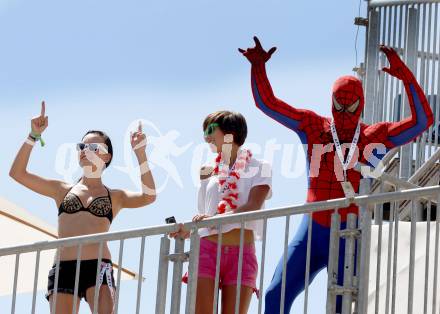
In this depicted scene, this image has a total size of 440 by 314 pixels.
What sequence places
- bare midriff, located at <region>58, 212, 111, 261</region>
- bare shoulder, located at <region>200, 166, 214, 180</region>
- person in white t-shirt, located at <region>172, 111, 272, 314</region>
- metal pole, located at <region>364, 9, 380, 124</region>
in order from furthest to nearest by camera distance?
metal pole, located at <region>364, 9, 380, 124</region> → bare shoulder, located at <region>200, 166, 214, 180</region> → bare midriff, located at <region>58, 212, 111, 261</region> → person in white t-shirt, located at <region>172, 111, 272, 314</region>

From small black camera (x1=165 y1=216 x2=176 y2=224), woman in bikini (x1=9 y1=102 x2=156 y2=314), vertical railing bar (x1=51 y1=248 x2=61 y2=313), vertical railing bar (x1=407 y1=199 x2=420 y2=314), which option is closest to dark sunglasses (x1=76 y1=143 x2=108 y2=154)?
woman in bikini (x1=9 y1=102 x2=156 y2=314)

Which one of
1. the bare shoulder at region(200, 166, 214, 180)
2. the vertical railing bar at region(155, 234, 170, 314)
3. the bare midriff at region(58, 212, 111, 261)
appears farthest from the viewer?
the bare shoulder at region(200, 166, 214, 180)

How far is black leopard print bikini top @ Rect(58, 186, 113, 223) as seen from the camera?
363 inches

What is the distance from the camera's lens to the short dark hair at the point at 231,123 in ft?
30.1

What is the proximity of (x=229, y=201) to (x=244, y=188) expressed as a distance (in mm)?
127

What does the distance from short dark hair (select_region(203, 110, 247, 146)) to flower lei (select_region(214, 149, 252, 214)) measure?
108 mm

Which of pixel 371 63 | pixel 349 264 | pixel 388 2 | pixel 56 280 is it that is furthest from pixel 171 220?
pixel 388 2

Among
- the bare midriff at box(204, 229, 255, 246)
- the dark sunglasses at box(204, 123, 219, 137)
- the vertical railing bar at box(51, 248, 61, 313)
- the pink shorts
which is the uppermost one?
the dark sunglasses at box(204, 123, 219, 137)

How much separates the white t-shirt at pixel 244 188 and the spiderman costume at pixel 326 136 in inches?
10.7

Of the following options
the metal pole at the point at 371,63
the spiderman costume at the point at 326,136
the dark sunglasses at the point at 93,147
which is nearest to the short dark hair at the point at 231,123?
the spiderman costume at the point at 326,136

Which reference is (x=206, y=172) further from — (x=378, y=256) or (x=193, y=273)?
(x=378, y=256)

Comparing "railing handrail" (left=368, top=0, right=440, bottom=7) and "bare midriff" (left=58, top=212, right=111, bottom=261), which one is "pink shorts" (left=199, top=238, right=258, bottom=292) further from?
"railing handrail" (left=368, top=0, right=440, bottom=7)

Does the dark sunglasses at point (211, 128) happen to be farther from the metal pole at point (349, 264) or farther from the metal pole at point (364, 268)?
the metal pole at point (364, 268)

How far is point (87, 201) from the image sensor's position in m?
9.26
